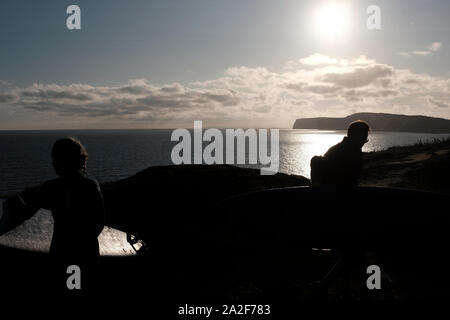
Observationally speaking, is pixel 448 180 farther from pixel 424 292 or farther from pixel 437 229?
pixel 437 229

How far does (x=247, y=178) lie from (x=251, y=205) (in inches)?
501

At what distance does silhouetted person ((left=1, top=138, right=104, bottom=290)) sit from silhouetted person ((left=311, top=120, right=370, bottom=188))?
121 inches

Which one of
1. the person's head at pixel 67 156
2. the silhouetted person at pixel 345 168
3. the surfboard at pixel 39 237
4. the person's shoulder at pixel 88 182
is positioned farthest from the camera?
the silhouetted person at pixel 345 168

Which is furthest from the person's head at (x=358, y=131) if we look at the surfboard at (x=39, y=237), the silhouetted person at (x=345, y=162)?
the surfboard at (x=39, y=237)

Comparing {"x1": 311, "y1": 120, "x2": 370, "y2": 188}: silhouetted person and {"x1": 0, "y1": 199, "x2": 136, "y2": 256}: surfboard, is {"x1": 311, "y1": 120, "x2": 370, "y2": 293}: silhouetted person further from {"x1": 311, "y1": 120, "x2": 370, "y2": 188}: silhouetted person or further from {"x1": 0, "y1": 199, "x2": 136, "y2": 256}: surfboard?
{"x1": 0, "y1": 199, "x2": 136, "y2": 256}: surfboard

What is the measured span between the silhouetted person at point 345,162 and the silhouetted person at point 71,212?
3079mm

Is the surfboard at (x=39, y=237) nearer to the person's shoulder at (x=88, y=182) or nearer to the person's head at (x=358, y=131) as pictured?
the person's shoulder at (x=88, y=182)

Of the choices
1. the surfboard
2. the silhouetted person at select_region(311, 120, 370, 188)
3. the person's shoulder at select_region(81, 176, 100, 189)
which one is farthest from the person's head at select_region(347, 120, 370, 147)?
the surfboard

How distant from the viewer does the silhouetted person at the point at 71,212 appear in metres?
3.19

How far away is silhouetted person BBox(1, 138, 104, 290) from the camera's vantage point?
3.19 m

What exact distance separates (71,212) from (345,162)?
3.54m

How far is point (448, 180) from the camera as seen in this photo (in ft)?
51.5

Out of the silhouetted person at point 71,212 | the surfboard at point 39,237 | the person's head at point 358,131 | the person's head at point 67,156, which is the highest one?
the person's head at point 358,131

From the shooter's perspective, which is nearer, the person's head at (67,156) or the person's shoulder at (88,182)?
the person's head at (67,156)
